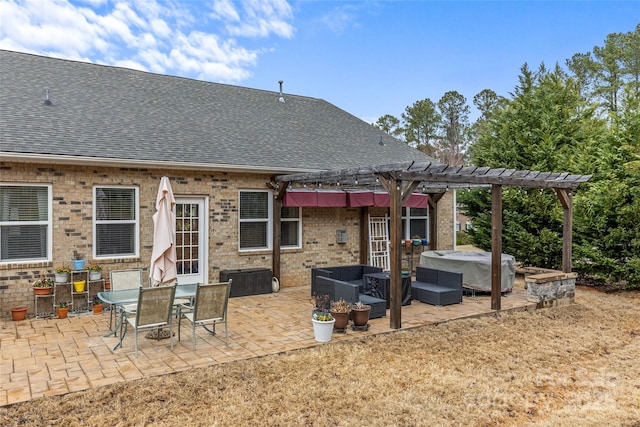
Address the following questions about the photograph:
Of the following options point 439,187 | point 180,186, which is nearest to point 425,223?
point 439,187

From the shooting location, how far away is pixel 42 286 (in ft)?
25.9

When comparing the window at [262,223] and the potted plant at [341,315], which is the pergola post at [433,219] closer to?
the window at [262,223]

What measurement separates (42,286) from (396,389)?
666cm

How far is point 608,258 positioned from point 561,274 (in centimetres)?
242

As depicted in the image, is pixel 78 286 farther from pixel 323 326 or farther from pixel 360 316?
pixel 360 316

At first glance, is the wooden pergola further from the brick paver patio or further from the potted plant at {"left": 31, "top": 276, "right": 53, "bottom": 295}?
the potted plant at {"left": 31, "top": 276, "right": 53, "bottom": 295}

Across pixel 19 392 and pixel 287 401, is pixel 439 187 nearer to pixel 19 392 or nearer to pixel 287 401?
pixel 287 401

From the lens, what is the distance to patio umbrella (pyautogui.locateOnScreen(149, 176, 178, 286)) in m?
6.54

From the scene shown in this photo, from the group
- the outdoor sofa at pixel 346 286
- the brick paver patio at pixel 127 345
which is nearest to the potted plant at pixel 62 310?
the brick paver patio at pixel 127 345

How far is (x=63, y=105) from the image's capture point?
9.73m

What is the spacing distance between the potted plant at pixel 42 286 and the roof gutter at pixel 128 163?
2.20 m

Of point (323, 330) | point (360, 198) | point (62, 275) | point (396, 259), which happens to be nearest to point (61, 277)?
point (62, 275)

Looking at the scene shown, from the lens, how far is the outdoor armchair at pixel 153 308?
5.68 metres

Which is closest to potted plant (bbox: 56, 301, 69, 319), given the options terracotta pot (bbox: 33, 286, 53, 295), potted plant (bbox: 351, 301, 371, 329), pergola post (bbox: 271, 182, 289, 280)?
terracotta pot (bbox: 33, 286, 53, 295)
